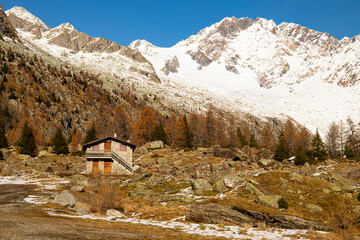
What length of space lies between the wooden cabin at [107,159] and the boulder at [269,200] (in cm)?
3055

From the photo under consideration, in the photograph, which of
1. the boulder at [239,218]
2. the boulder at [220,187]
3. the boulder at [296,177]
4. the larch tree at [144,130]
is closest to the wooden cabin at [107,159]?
the boulder at [220,187]

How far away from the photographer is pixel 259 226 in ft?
53.9

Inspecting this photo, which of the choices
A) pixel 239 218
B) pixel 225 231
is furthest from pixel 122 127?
pixel 225 231

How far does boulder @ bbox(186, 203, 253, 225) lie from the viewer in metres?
17.3

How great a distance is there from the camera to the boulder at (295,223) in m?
15.7

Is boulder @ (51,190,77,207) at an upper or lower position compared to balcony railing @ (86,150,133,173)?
lower

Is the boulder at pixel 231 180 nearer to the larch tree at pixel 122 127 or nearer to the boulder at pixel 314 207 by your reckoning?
the boulder at pixel 314 207

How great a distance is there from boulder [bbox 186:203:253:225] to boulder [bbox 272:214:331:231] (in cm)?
187

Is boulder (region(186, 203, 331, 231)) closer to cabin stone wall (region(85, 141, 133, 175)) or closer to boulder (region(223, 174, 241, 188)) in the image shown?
boulder (region(223, 174, 241, 188))

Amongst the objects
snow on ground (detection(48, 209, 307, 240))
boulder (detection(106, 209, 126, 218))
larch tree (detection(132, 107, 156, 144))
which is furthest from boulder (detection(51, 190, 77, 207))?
larch tree (detection(132, 107, 156, 144))

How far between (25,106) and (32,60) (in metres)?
58.1

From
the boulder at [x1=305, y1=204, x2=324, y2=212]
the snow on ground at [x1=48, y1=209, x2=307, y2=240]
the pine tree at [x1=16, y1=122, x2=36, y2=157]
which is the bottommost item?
the snow on ground at [x1=48, y1=209, x2=307, y2=240]

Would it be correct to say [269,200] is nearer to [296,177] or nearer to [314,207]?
[314,207]

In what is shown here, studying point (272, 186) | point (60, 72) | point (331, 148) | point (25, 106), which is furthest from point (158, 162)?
point (60, 72)
